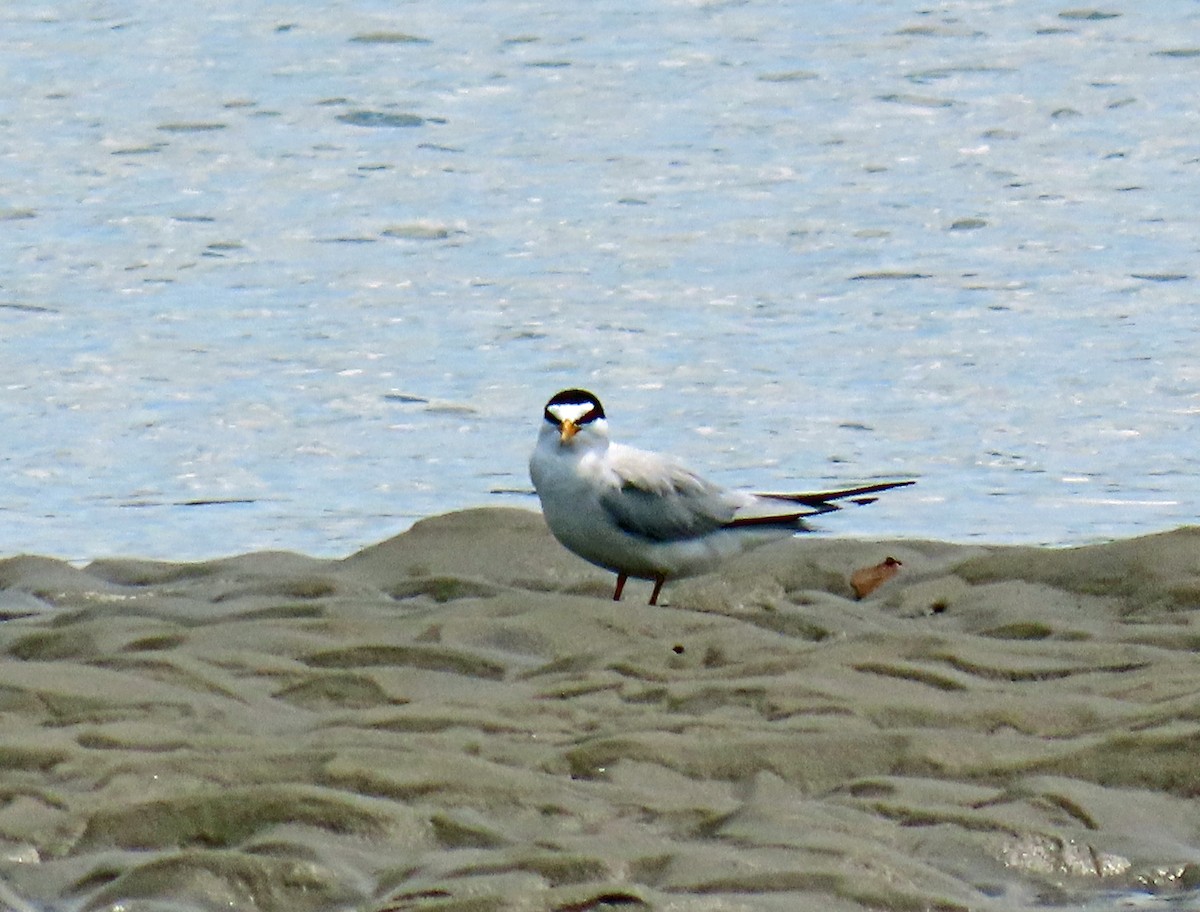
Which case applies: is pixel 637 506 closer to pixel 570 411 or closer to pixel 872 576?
pixel 570 411

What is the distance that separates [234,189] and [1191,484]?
659 centimetres

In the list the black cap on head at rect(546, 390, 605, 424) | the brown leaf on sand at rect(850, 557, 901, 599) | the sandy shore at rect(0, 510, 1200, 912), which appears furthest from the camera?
the black cap on head at rect(546, 390, 605, 424)

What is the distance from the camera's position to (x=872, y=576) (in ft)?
22.5

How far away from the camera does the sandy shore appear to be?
4.01 m

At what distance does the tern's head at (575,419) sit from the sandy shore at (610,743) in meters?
0.58

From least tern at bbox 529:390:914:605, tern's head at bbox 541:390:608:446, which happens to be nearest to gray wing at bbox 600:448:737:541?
least tern at bbox 529:390:914:605

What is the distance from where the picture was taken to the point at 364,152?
13.9m

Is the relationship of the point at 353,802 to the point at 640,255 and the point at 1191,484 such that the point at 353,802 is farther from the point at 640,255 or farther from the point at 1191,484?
the point at 640,255

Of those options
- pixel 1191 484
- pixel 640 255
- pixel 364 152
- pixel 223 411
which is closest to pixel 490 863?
pixel 1191 484

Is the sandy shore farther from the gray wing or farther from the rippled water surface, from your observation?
the rippled water surface

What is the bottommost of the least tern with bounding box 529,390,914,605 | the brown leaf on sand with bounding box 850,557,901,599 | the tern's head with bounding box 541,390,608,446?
the brown leaf on sand with bounding box 850,557,901,599

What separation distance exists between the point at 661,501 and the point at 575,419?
37 cm

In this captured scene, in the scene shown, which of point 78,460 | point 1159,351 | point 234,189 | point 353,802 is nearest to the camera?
point 353,802

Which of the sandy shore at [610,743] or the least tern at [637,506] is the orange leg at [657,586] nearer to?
the least tern at [637,506]
